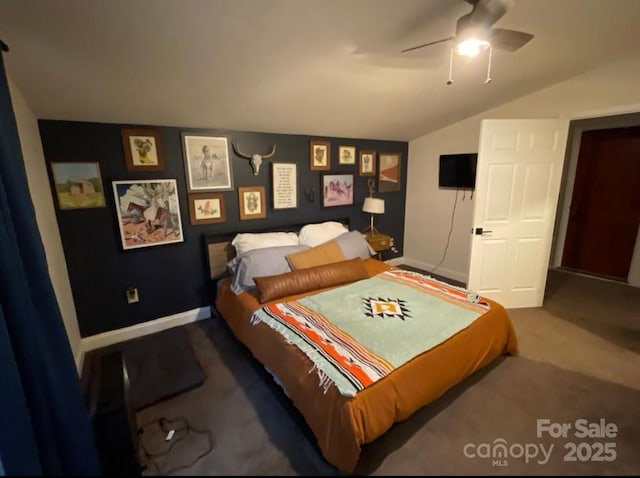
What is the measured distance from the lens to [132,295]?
2.61m

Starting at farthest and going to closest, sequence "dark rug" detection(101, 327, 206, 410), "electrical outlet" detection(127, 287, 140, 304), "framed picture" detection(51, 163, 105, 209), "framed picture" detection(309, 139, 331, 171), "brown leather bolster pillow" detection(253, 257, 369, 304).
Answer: "framed picture" detection(309, 139, 331, 171) < "electrical outlet" detection(127, 287, 140, 304) < "brown leather bolster pillow" detection(253, 257, 369, 304) < "framed picture" detection(51, 163, 105, 209) < "dark rug" detection(101, 327, 206, 410)

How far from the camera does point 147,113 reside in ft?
7.43

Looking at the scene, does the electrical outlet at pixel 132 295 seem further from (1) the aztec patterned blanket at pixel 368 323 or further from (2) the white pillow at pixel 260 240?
(1) the aztec patterned blanket at pixel 368 323

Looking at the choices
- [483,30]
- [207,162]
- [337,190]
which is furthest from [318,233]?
[483,30]

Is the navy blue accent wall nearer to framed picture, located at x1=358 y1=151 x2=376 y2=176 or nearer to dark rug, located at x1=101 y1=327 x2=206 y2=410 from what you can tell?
dark rug, located at x1=101 y1=327 x2=206 y2=410

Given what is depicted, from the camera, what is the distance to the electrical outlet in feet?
8.51

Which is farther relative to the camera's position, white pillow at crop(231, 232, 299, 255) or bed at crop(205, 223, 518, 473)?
white pillow at crop(231, 232, 299, 255)

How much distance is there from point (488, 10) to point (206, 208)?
2.54 metres

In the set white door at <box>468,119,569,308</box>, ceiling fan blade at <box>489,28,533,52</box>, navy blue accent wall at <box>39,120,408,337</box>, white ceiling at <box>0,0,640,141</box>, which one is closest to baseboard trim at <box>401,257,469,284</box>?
white door at <box>468,119,569,308</box>

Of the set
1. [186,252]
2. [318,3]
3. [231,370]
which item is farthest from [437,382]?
[186,252]

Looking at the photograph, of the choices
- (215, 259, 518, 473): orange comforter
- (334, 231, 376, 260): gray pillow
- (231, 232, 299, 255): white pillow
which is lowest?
(215, 259, 518, 473): orange comforter

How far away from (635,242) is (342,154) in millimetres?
3967

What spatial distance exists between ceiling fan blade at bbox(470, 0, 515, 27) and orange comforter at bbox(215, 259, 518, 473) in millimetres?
1731

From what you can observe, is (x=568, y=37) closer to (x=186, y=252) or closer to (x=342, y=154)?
(x=342, y=154)
